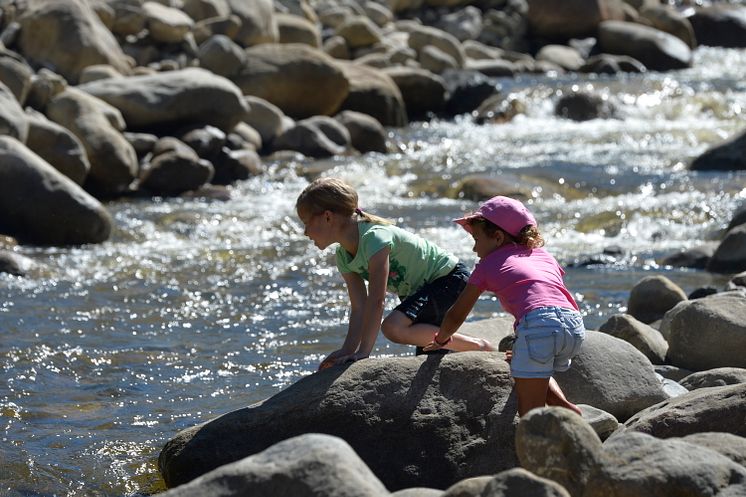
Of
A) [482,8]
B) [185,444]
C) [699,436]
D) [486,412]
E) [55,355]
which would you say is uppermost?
[699,436]

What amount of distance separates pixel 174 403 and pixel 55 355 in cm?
150

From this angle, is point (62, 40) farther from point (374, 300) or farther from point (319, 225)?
point (374, 300)

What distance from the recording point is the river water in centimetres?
695

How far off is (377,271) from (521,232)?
702mm

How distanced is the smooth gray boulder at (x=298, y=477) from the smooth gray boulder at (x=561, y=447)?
0.74 meters

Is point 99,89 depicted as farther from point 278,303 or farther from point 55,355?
point 55,355

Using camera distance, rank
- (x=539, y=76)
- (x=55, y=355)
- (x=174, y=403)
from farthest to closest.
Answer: (x=539, y=76), (x=55, y=355), (x=174, y=403)

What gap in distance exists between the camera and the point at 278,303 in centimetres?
1019

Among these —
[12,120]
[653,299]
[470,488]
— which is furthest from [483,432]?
[12,120]

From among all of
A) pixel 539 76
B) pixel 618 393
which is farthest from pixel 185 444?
pixel 539 76

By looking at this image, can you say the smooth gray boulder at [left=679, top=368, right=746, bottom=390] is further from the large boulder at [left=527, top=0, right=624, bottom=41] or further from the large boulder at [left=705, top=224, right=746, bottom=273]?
the large boulder at [left=527, top=0, right=624, bottom=41]

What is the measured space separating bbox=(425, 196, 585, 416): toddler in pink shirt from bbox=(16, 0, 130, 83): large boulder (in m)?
13.5

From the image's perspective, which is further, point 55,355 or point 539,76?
point 539,76

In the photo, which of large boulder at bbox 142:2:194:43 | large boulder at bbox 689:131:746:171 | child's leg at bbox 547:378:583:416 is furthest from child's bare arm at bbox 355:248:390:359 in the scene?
large boulder at bbox 142:2:194:43
